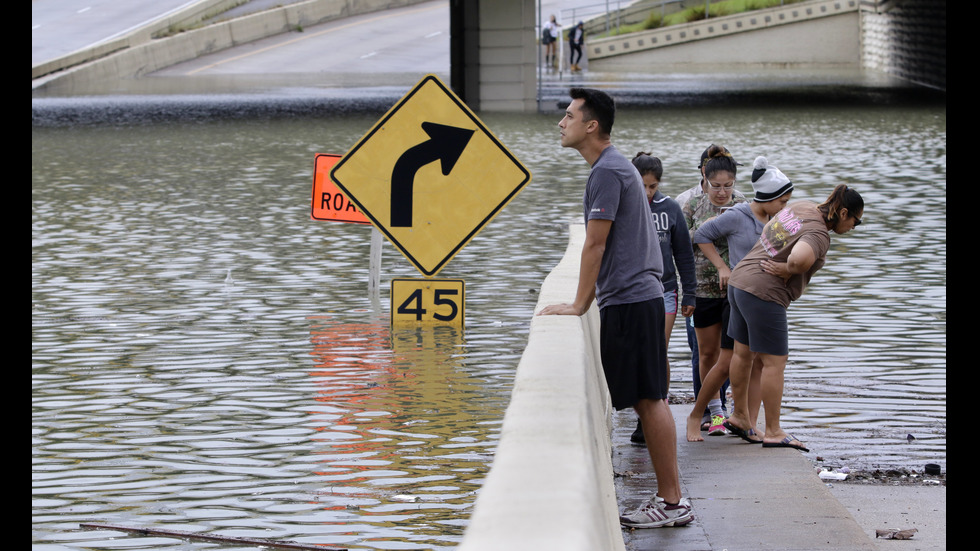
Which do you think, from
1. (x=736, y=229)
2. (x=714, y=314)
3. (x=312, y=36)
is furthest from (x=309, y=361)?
(x=312, y=36)

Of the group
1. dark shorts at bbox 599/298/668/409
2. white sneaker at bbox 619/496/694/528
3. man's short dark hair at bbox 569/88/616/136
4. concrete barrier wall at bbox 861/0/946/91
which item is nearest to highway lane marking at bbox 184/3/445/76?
concrete barrier wall at bbox 861/0/946/91

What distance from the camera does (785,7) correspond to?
5897 centimetres

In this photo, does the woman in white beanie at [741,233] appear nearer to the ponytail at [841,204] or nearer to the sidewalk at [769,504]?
the sidewalk at [769,504]

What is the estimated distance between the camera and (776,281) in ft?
24.9

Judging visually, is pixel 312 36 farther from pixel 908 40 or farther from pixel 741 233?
pixel 741 233

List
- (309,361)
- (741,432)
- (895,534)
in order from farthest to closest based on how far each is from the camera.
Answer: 1. (309,361)
2. (741,432)
3. (895,534)

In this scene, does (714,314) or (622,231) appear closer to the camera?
(622,231)

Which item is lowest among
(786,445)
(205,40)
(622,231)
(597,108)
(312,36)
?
(786,445)

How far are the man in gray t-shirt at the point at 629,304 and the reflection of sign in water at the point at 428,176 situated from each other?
12.1 ft

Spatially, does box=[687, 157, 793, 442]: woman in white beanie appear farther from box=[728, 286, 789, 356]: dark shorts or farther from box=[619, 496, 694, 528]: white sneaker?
box=[619, 496, 694, 528]: white sneaker

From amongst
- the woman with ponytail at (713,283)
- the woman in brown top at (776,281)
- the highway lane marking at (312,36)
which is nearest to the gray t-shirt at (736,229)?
the woman with ponytail at (713,283)

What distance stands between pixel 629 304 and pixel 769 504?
45.3 inches

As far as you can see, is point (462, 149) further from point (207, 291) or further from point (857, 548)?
point (857, 548)
